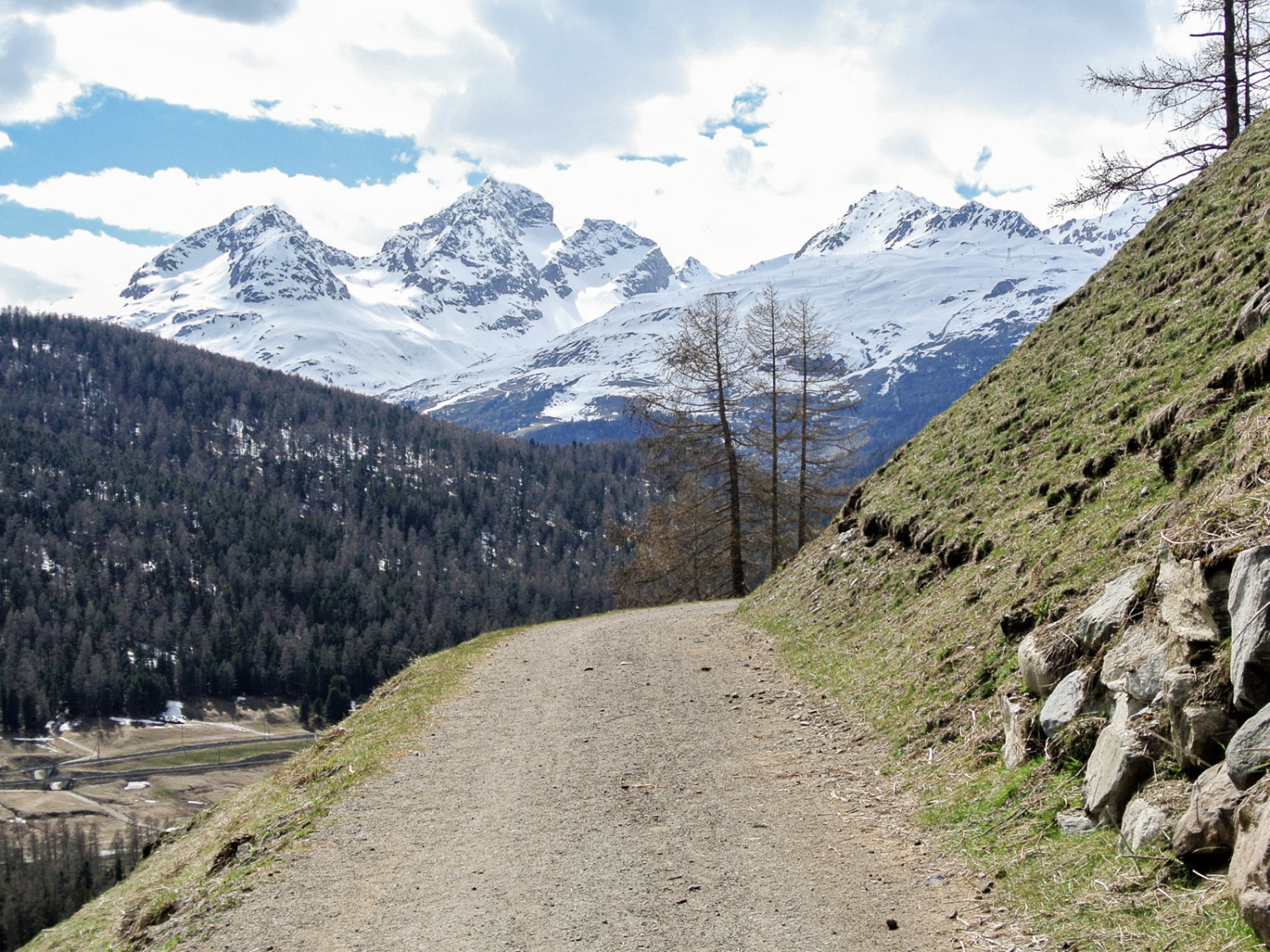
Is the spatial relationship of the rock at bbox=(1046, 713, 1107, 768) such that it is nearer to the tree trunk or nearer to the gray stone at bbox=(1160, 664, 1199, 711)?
the gray stone at bbox=(1160, 664, 1199, 711)

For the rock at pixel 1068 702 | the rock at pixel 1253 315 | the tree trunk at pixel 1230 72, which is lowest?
the rock at pixel 1068 702

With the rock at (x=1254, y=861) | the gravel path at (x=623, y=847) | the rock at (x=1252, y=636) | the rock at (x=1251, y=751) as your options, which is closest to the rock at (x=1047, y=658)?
the gravel path at (x=623, y=847)

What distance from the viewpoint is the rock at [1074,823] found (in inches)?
293

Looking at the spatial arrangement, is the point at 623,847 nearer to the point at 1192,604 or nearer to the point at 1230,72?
the point at 1192,604

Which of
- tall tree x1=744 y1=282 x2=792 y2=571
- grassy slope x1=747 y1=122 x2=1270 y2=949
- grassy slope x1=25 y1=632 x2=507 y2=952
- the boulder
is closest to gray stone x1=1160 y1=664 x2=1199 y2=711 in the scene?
the boulder

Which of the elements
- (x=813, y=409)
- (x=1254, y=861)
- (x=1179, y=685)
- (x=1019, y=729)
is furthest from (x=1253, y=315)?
(x=813, y=409)

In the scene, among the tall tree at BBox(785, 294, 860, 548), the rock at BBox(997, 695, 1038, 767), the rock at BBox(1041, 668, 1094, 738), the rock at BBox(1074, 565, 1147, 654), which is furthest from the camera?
the tall tree at BBox(785, 294, 860, 548)

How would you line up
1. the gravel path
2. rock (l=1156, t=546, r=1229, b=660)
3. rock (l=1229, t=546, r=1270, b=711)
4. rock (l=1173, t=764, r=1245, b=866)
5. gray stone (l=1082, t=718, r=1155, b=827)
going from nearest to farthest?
rock (l=1173, t=764, r=1245, b=866)
rock (l=1229, t=546, r=1270, b=711)
rock (l=1156, t=546, r=1229, b=660)
gray stone (l=1082, t=718, r=1155, b=827)
the gravel path

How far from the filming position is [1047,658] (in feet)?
30.4

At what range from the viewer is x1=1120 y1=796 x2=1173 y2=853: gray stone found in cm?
656

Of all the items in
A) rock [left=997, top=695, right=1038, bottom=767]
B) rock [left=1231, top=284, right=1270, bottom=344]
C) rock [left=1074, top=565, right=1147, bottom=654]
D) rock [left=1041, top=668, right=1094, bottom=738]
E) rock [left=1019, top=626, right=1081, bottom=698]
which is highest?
rock [left=1231, top=284, right=1270, bottom=344]

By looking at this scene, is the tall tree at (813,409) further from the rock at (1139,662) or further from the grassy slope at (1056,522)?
the rock at (1139,662)

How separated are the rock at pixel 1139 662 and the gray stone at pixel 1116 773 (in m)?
0.33

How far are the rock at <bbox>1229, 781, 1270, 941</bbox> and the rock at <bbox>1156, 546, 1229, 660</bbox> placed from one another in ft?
4.89
